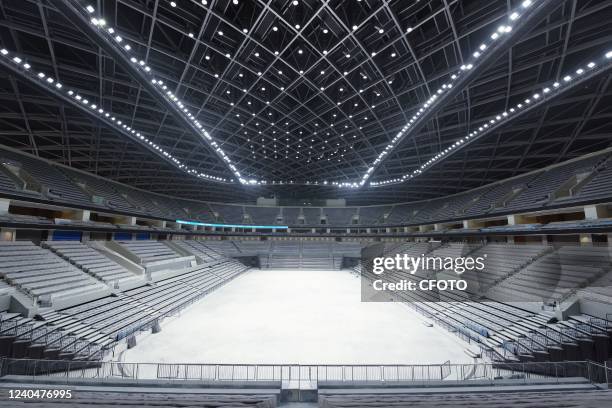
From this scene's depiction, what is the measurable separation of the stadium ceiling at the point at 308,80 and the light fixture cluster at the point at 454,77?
7cm

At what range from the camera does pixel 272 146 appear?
29359 mm

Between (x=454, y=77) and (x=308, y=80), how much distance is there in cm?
896

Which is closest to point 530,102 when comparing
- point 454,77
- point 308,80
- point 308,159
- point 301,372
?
point 454,77

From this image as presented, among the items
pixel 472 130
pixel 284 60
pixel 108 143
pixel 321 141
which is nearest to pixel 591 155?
pixel 472 130

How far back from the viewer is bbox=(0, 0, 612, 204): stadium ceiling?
12766 mm

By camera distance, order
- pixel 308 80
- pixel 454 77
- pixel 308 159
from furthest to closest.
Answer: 1. pixel 308 159
2. pixel 308 80
3. pixel 454 77

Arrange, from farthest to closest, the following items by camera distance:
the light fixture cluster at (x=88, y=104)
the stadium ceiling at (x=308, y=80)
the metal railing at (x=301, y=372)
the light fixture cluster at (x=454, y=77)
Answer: the light fixture cluster at (x=88, y=104) → the stadium ceiling at (x=308, y=80) → the light fixture cluster at (x=454, y=77) → the metal railing at (x=301, y=372)

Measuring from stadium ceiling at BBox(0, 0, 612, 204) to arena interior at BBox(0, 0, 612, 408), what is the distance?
152 mm

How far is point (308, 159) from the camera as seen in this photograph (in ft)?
107

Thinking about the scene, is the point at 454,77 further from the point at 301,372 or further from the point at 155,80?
the point at 155,80

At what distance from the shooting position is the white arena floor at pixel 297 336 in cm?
1188

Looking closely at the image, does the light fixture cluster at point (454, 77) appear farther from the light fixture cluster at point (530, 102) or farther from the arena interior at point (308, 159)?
the light fixture cluster at point (530, 102)

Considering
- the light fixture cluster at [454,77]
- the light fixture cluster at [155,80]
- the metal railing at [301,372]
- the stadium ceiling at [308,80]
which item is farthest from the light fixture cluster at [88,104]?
the light fixture cluster at [454,77]

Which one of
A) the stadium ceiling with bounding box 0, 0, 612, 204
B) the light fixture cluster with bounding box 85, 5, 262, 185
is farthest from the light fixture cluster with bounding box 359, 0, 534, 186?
the light fixture cluster with bounding box 85, 5, 262, 185
